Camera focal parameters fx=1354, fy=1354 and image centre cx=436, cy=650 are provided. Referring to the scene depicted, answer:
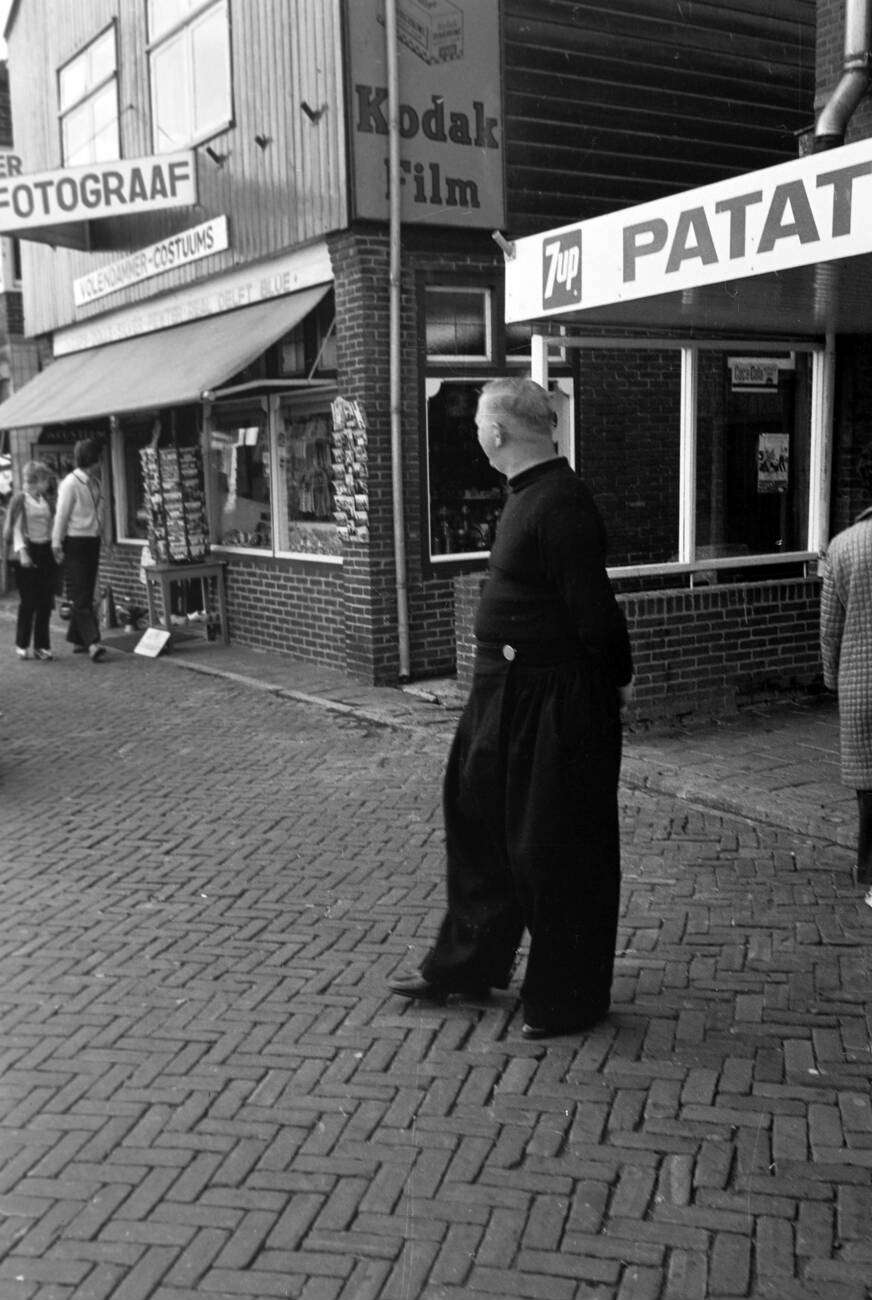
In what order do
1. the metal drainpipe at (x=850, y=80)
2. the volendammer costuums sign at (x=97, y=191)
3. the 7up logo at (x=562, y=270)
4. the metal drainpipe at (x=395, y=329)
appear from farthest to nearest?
the volendammer costuums sign at (x=97, y=191)
the metal drainpipe at (x=395, y=329)
the metal drainpipe at (x=850, y=80)
the 7up logo at (x=562, y=270)

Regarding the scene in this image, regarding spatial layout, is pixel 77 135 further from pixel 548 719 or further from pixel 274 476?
pixel 548 719

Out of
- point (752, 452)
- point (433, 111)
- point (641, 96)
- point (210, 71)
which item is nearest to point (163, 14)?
point (210, 71)

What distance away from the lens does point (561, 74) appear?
10.9m

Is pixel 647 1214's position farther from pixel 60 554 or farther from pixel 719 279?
pixel 60 554

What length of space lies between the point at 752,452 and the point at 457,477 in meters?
2.38

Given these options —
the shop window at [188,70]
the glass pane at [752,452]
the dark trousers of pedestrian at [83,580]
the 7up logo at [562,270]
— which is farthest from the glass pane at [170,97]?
the glass pane at [752,452]

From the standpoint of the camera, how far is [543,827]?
4023 mm

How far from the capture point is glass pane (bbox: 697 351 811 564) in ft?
30.2

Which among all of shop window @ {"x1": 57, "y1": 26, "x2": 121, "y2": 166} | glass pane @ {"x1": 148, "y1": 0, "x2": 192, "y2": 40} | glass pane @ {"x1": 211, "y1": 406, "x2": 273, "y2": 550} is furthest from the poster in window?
shop window @ {"x1": 57, "y1": 26, "x2": 121, "y2": 166}

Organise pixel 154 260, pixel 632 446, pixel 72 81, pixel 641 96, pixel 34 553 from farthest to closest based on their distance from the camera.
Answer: pixel 72 81
pixel 154 260
pixel 34 553
pixel 641 96
pixel 632 446

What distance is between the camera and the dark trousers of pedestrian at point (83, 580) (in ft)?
40.7

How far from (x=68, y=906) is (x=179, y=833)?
1100 mm

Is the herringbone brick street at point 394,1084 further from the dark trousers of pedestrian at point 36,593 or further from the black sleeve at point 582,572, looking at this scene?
the dark trousers of pedestrian at point 36,593

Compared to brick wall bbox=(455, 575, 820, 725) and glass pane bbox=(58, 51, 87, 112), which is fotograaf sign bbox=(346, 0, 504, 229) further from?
glass pane bbox=(58, 51, 87, 112)
